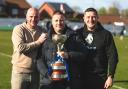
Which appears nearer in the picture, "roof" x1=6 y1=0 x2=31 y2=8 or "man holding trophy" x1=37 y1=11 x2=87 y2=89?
"man holding trophy" x1=37 y1=11 x2=87 y2=89

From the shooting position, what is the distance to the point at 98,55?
23.6 ft

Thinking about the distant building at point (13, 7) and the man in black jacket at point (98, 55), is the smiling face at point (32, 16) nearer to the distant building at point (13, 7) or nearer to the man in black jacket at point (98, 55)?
the man in black jacket at point (98, 55)

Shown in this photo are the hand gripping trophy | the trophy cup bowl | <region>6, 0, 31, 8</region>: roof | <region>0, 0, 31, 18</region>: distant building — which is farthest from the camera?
<region>6, 0, 31, 8</region>: roof

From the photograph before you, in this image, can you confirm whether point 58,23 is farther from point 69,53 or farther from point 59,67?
point 59,67

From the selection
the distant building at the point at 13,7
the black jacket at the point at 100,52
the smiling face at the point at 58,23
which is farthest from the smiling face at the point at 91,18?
the distant building at the point at 13,7

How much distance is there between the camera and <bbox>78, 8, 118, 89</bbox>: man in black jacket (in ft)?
23.5

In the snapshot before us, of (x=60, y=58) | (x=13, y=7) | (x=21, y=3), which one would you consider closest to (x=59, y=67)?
(x=60, y=58)

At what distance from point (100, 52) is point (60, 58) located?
2.50 ft

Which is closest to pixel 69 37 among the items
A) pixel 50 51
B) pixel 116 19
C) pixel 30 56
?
pixel 50 51

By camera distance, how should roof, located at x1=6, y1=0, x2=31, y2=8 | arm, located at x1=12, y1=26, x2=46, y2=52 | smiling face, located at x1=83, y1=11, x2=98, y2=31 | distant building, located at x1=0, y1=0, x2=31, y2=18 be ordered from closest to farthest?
smiling face, located at x1=83, y1=11, x2=98, y2=31, arm, located at x1=12, y1=26, x2=46, y2=52, distant building, located at x1=0, y1=0, x2=31, y2=18, roof, located at x1=6, y1=0, x2=31, y2=8

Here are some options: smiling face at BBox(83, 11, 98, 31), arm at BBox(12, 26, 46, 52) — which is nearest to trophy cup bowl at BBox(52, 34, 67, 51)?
arm at BBox(12, 26, 46, 52)

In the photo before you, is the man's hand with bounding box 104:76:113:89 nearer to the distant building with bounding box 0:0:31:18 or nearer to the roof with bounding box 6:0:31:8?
the distant building with bounding box 0:0:31:18

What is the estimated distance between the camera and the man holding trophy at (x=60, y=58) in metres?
6.72

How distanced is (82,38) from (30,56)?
2.81 ft
